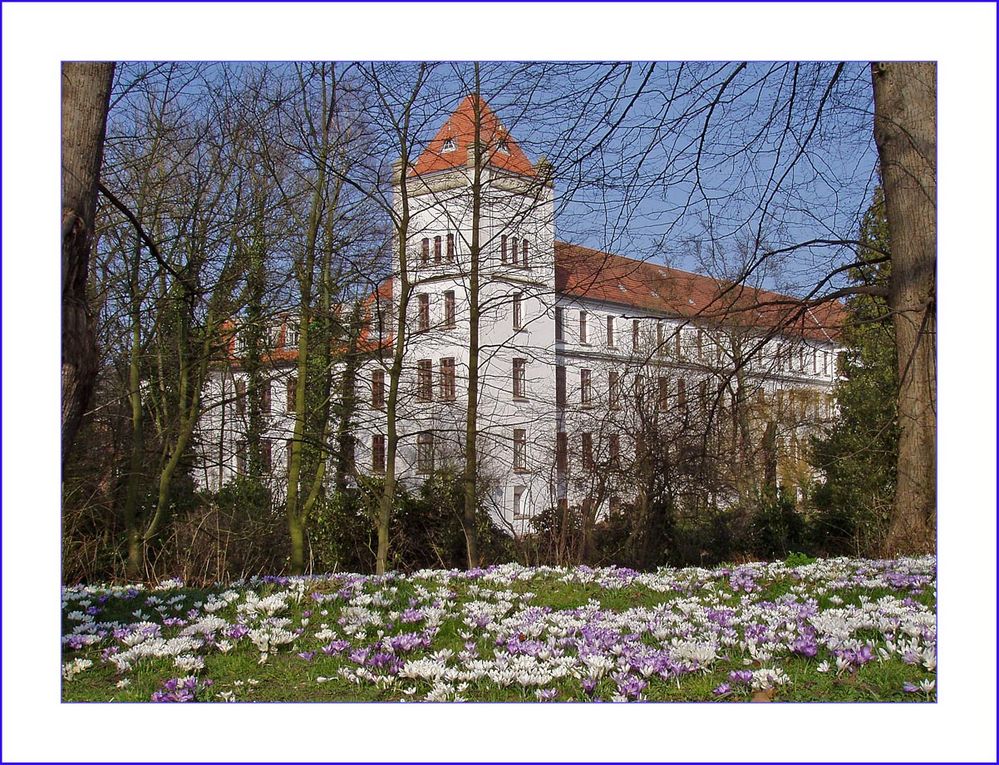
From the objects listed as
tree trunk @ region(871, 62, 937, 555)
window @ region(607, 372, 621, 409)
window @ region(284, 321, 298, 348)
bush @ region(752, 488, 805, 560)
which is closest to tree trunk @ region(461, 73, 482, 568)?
window @ region(607, 372, 621, 409)

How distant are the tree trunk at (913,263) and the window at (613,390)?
149 centimetres

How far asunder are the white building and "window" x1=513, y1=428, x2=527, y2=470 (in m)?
0.01

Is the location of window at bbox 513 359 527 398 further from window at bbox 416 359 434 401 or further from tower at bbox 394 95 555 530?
window at bbox 416 359 434 401

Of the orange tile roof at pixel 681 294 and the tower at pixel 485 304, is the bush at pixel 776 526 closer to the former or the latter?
the orange tile roof at pixel 681 294

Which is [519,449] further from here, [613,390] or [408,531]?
[408,531]

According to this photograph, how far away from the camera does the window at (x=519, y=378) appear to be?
459cm

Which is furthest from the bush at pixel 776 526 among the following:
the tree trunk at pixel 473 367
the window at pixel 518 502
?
the tree trunk at pixel 473 367

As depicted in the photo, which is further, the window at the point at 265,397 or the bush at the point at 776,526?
the window at the point at 265,397

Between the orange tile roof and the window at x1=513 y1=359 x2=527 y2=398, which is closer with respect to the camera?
the orange tile roof

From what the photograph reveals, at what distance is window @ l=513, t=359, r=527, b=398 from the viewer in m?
4.59

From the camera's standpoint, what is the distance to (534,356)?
453 centimetres
